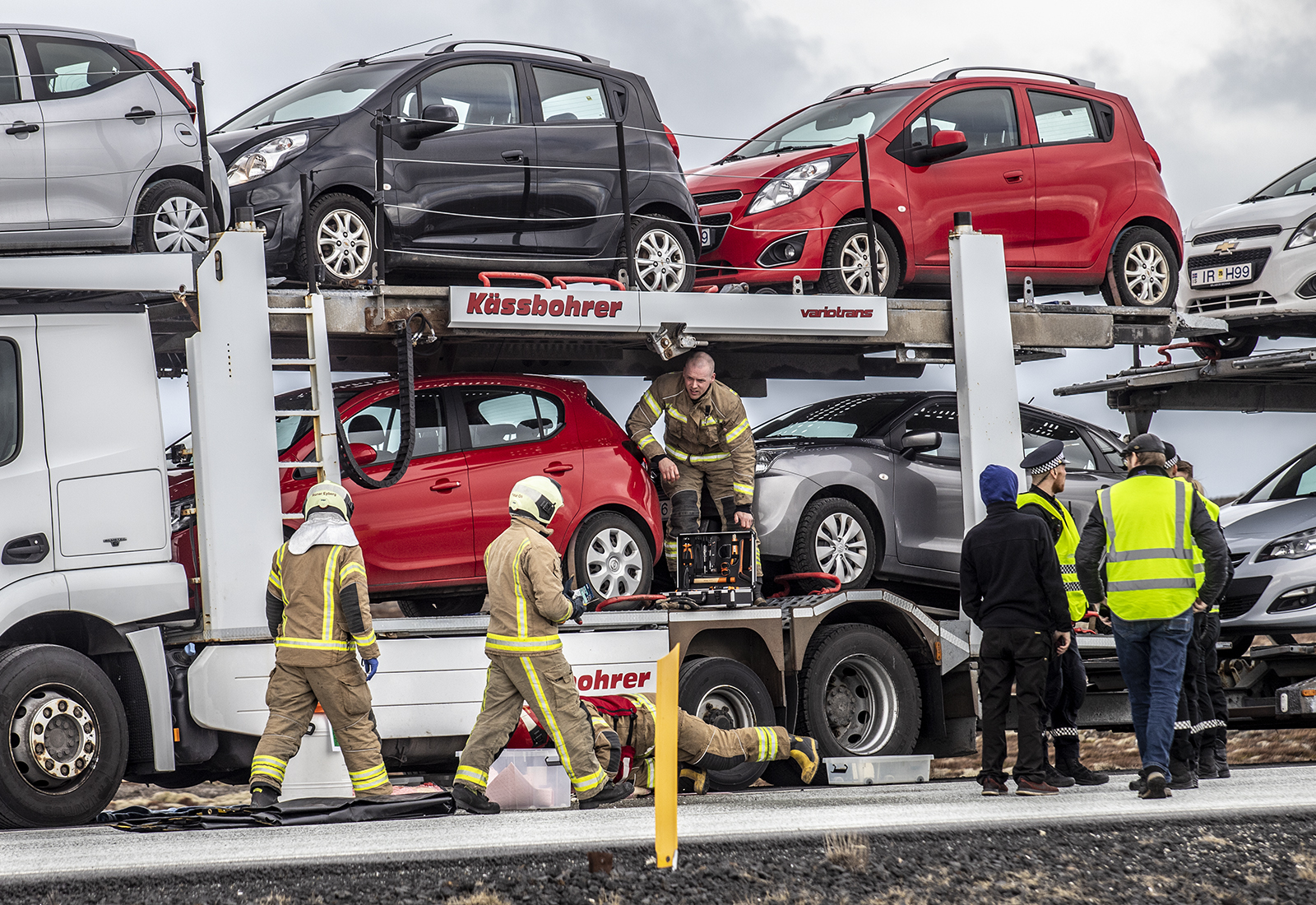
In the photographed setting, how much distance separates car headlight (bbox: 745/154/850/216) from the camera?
9.34 metres

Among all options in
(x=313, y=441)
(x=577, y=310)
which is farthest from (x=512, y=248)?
(x=313, y=441)

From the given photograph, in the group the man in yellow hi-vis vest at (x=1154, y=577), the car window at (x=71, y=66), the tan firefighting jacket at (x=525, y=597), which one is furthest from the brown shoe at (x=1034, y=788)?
the car window at (x=71, y=66)

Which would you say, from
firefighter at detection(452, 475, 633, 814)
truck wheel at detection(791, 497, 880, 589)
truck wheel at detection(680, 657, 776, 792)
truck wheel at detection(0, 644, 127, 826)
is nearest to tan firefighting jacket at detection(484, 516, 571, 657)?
firefighter at detection(452, 475, 633, 814)

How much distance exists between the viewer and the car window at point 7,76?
24.2 ft

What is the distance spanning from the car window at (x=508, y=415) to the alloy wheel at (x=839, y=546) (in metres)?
1.74

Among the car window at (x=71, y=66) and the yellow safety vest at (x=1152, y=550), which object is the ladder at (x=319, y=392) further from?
the yellow safety vest at (x=1152, y=550)

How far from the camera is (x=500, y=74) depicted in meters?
8.99

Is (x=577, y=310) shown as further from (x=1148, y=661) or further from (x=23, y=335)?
(x=1148, y=661)

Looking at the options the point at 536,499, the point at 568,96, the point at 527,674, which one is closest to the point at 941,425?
the point at 568,96

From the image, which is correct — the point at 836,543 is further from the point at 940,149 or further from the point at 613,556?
the point at 940,149

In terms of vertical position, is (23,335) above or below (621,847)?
above

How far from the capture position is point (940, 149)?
9.50 m

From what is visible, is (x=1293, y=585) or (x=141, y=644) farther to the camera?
(x=1293, y=585)

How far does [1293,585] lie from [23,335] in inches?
296
